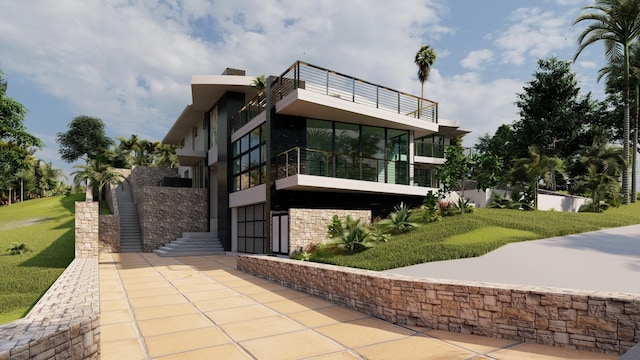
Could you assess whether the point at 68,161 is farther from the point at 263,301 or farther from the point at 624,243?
the point at 624,243

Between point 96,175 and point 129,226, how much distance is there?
9434 mm

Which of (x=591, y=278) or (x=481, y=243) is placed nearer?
(x=591, y=278)

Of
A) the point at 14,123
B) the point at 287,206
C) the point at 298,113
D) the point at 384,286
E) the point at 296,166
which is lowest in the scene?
the point at 384,286

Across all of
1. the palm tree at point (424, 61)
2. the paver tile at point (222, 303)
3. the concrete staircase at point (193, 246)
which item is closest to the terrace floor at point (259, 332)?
the paver tile at point (222, 303)

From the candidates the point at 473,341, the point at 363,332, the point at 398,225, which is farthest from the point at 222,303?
the point at 398,225

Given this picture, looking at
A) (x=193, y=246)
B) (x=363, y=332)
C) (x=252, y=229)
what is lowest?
(x=193, y=246)

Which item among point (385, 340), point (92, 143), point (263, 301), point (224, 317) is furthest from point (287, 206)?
point (92, 143)

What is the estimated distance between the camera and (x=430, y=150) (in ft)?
85.7

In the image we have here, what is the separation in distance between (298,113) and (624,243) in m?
12.3

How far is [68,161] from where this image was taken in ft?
189

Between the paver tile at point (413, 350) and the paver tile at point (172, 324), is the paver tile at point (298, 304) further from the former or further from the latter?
the paver tile at point (413, 350)

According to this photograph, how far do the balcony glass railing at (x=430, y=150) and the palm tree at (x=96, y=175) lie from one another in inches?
966

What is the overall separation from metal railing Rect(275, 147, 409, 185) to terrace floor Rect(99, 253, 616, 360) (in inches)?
242

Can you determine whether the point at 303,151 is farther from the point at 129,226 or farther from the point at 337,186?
the point at 129,226
